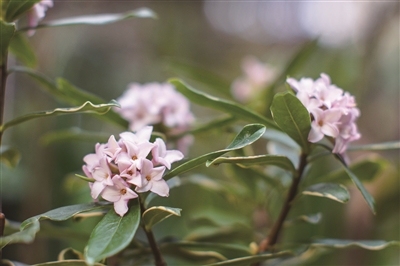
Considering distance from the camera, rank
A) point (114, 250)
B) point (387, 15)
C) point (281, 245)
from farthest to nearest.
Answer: point (387, 15) < point (281, 245) < point (114, 250)

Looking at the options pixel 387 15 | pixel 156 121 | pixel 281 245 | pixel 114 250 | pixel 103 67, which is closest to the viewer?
pixel 114 250

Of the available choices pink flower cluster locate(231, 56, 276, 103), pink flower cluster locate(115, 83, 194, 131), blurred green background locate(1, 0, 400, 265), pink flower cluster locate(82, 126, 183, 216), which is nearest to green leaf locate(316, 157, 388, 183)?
blurred green background locate(1, 0, 400, 265)

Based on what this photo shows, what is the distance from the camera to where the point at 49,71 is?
171 centimetres

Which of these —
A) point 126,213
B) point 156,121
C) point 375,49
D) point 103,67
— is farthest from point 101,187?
point 103,67

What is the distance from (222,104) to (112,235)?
0.26 metres

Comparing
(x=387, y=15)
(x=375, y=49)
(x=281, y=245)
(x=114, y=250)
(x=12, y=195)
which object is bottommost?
(x=12, y=195)

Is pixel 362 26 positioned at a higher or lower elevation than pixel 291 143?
higher

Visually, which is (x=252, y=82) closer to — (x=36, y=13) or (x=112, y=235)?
(x=36, y=13)

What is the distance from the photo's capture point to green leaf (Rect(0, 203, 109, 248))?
433 millimetres

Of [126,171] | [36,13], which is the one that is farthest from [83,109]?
[36,13]

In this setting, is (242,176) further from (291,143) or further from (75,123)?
(75,123)

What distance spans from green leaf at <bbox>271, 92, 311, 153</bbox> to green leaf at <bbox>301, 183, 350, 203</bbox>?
0.08 meters

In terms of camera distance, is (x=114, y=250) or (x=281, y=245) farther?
(x=281, y=245)

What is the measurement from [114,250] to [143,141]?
139 mm
